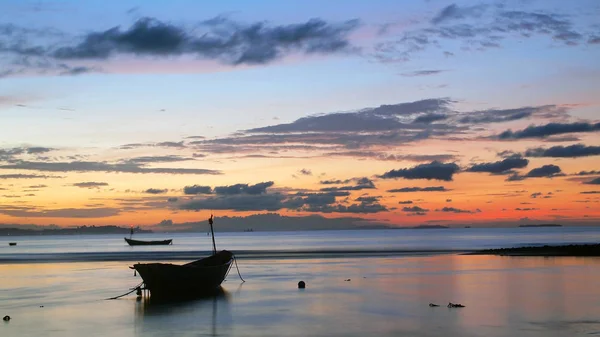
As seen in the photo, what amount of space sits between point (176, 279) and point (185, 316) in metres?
6.63

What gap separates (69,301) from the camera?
3158 cm

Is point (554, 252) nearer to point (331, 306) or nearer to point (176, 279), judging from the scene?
point (331, 306)

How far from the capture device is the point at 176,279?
33125 mm

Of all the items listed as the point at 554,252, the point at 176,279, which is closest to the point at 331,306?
the point at 176,279

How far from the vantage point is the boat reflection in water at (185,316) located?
23406 mm

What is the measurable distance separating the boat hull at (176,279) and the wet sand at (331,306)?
4.19 feet

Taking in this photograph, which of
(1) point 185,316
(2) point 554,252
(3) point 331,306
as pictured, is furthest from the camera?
(2) point 554,252

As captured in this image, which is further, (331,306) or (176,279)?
(176,279)

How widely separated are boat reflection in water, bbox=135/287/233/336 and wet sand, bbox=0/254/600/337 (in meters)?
0.04

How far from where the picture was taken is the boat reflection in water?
23.4 metres

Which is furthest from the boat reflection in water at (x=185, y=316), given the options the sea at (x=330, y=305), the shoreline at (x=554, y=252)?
the shoreline at (x=554, y=252)

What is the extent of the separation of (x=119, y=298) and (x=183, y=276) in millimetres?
3218

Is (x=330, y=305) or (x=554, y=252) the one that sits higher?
(x=330, y=305)

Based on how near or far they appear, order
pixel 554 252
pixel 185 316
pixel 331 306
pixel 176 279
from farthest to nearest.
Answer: pixel 554 252, pixel 176 279, pixel 331 306, pixel 185 316
